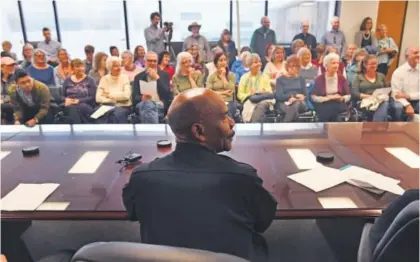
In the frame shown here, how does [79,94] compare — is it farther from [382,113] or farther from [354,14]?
[354,14]

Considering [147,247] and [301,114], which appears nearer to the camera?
[147,247]

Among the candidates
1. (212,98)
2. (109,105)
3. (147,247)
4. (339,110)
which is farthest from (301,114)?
(147,247)

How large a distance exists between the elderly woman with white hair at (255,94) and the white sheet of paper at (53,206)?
253 cm

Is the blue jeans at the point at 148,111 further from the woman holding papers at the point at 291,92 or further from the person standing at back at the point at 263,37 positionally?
the person standing at back at the point at 263,37

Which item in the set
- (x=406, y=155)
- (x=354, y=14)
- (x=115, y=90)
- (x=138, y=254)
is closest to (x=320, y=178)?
(x=406, y=155)

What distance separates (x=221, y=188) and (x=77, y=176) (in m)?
0.98

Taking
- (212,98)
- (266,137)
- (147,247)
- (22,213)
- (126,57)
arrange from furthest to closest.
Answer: (126,57)
(266,137)
(22,213)
(212,98)
(147,247)

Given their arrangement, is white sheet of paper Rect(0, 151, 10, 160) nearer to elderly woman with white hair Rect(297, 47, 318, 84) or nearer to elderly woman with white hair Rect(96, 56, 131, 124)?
elderly woman with white hair Rect(96, 56, 131, 124)

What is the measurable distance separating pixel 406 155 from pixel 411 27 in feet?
19.9

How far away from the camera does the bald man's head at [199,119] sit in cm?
121

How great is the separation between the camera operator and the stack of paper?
16.2 feet

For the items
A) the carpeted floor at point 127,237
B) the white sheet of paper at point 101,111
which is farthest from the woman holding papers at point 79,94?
the carpeted floor at point 127,237

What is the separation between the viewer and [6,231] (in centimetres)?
184

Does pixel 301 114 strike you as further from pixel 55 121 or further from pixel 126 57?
pixel 55 121
